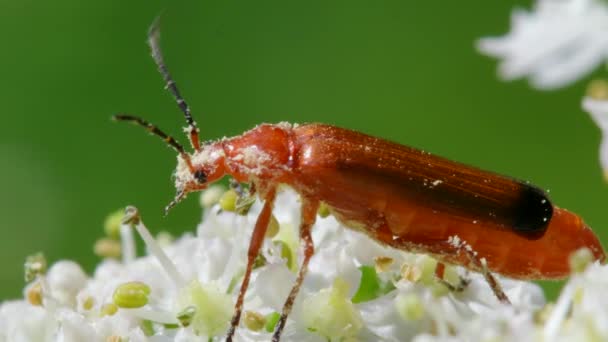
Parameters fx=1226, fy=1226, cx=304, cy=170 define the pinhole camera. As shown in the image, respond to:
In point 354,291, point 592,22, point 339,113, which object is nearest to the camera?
point 354,291

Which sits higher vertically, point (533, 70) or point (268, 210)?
point (533, 70)

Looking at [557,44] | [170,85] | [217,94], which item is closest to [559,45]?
[557,44]

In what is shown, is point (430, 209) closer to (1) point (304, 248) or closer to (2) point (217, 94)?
(1) point (304, 248)

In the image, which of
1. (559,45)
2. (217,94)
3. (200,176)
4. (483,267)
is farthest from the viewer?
(217,94)

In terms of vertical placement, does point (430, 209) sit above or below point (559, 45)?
below

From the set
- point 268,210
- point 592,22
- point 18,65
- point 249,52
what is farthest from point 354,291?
point 18,65

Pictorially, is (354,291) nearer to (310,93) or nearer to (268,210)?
(268,210)

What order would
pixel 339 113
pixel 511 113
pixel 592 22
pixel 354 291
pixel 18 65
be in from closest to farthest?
pixel 354 291 < pixel 592 22 < pixel 511 113 < pixel 339 113 < pixel 18 65
